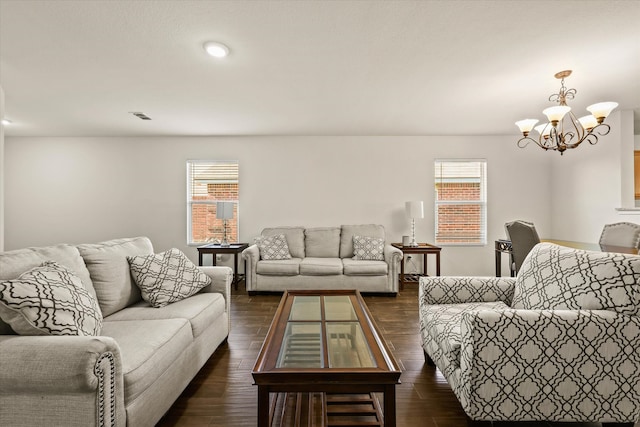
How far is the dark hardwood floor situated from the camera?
5.32 feet

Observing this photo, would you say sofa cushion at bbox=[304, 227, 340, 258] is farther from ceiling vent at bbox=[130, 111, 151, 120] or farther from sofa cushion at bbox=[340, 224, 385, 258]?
ceiling vent at bbox=[130, 111, 151, 120]

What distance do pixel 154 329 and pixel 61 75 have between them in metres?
2.78

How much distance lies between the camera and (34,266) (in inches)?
62.2

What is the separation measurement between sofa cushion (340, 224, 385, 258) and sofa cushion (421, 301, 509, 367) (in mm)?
2489

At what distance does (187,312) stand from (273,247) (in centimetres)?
244

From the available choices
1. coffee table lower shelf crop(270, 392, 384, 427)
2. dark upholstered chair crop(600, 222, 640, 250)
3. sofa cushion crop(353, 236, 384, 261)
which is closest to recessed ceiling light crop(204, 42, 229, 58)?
coffee table lower shelf crop(270, 392, 384, 427)

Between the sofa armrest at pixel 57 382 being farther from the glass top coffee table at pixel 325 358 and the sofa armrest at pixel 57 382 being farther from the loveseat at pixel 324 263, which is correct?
the loveseat at pixel 324 263

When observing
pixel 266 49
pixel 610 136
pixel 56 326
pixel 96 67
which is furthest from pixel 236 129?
pixel 610 136

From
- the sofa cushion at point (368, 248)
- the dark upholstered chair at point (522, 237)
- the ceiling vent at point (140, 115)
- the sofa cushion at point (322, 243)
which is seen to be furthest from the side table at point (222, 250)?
the dark upholstered chair at point (522, 237)

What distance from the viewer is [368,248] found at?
4391mm

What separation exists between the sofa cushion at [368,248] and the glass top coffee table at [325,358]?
2.30 m

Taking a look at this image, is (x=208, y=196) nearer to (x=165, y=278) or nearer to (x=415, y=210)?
(x=165, y=278)

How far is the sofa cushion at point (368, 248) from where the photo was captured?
4.34 metres

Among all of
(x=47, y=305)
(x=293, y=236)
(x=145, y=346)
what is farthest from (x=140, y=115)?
(x=145, y=346)
